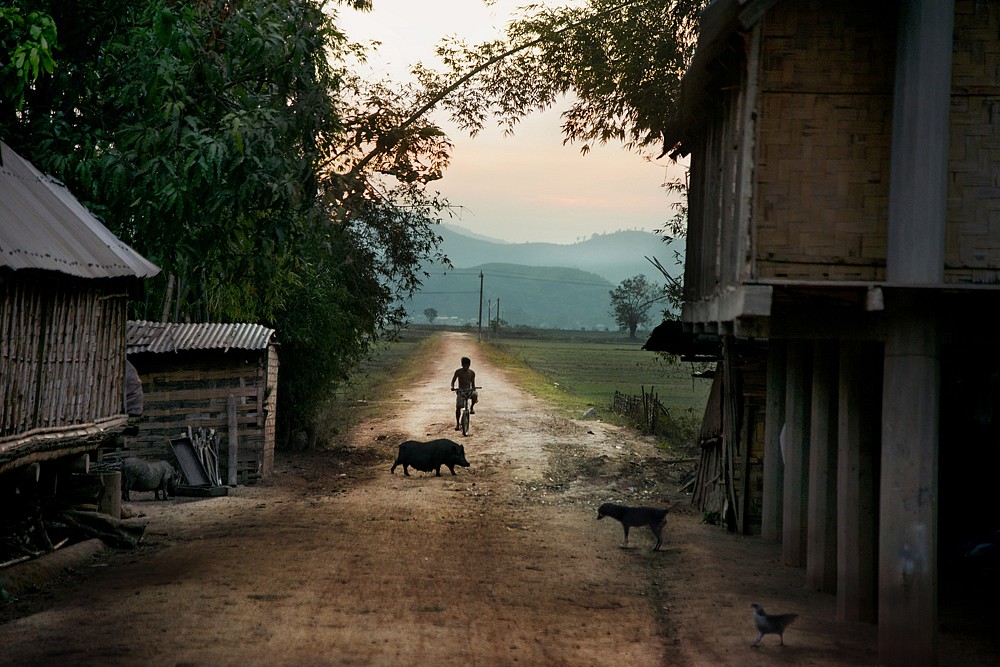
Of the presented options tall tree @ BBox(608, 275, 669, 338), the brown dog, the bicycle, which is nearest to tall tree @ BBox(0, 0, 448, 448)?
the brown dog

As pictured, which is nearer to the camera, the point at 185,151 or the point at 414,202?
the point at 185,151

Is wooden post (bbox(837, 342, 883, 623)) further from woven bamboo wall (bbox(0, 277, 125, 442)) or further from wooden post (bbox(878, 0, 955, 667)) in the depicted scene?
woven bamboo wall (bbox(0, 277, 125, 442))

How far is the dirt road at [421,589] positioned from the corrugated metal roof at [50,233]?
3.07 metres

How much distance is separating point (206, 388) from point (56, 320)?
724cm

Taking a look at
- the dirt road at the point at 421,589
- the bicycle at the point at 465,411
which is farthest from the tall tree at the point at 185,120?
the bicycle at the point at 465,411

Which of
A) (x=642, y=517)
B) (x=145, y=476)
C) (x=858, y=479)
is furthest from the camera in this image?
(x=145, y=476)

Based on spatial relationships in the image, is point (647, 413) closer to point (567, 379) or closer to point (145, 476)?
point (145, 476)

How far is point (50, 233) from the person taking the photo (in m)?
9.70

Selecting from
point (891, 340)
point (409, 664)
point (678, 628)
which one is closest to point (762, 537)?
point (678, 628)

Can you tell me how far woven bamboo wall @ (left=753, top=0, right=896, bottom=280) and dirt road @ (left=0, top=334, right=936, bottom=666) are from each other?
328 centimetres

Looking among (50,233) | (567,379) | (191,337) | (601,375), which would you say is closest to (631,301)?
(601,375)

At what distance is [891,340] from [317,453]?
16867mm

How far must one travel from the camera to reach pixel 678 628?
8.93 metres

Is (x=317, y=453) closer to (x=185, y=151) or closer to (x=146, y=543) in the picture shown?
(x=146, y=543)
